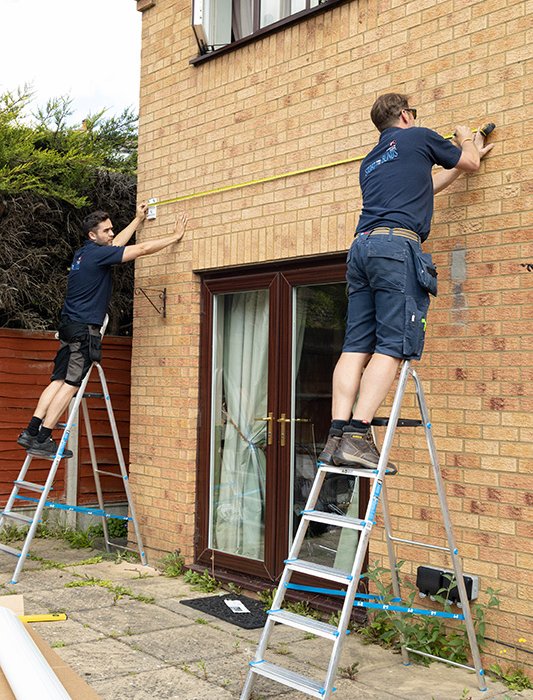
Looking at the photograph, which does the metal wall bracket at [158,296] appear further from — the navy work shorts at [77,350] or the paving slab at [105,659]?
the paving slab at [105,659]

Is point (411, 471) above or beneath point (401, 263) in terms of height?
beneath

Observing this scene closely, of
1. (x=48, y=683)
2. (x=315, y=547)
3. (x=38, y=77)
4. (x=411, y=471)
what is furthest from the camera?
(x=38, y=77)

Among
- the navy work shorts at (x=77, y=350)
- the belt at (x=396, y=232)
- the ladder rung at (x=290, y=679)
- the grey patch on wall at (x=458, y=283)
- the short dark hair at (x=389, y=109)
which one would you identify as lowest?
the ladder rung at (x=290, y=679)

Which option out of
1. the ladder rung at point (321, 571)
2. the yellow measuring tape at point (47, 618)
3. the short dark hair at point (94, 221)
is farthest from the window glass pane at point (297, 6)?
the yellow measuring tape at point (47, 618)

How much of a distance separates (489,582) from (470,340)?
1306mm

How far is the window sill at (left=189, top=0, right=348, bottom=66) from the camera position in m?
5.50

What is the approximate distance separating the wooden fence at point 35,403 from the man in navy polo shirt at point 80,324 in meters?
1.26

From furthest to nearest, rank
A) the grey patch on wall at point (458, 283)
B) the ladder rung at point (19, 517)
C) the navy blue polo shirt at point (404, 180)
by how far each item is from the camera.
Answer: the ladder rung at point (19, 517), the grey patch on wall at point (458, 283), the navy blue polo shirt at point (404, 180)

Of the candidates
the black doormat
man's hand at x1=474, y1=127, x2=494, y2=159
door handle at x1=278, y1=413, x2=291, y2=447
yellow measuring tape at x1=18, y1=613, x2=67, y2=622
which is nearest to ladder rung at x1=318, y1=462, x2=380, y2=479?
the black doormat

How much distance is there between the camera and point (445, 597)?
452 centimetres

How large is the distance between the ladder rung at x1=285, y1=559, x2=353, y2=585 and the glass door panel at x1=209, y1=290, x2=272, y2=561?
214cm

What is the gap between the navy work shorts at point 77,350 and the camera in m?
6.42

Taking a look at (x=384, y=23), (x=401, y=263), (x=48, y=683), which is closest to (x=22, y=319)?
(x=384, y=23)

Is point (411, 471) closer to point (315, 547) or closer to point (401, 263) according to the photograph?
point (315, 547)
